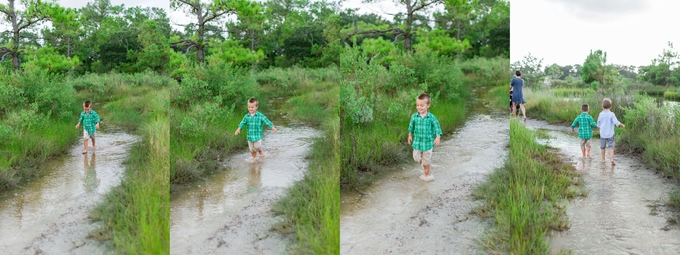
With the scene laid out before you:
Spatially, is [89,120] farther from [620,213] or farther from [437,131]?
[620,213]

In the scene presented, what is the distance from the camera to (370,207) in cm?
403

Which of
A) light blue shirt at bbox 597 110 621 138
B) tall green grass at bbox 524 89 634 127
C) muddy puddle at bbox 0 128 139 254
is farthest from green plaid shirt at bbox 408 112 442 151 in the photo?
muddy puddle at bbox 0 128 139 254

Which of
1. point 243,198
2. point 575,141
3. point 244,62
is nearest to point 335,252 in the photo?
point 243,198

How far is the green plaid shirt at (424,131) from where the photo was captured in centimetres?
413

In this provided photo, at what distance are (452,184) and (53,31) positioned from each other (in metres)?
5.31

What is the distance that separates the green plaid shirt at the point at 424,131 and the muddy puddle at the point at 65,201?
3.07m

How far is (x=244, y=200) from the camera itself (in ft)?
A: 13.4

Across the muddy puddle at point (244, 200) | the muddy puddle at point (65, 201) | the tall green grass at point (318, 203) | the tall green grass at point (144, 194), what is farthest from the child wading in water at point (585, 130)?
the muddy puddle at point (65, 201)

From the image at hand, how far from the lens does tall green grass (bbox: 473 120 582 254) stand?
11.5 ft

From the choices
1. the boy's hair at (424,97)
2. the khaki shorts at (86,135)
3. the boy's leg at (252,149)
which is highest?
the boy's hair at (424,97)

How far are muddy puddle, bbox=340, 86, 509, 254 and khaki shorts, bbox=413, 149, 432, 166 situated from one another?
→ 16 centimetres

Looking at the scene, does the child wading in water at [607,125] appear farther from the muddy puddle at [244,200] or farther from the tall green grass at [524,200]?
the muddy puddle at [244,200]

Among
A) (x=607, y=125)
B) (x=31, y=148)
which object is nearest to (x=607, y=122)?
(x=607, y=125)

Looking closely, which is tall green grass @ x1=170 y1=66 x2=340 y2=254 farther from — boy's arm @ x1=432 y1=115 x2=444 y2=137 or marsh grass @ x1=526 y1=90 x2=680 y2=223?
marsh grass @ x1=526 y1=90 x2=680 y2=223
